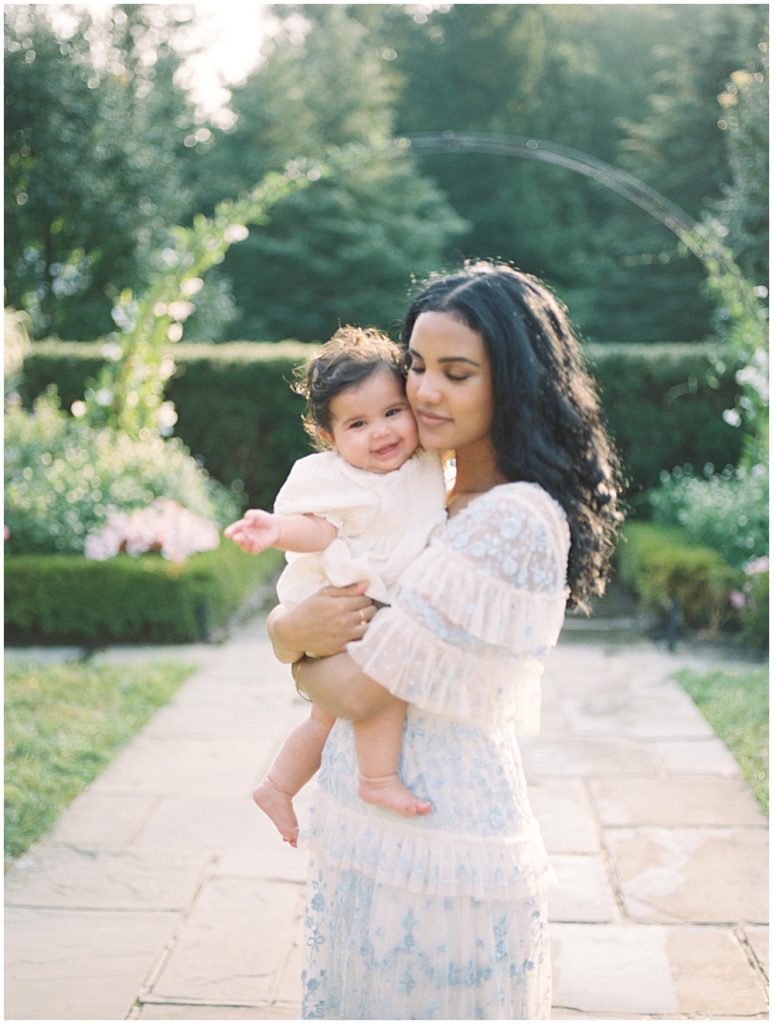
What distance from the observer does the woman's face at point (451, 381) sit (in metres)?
1.53

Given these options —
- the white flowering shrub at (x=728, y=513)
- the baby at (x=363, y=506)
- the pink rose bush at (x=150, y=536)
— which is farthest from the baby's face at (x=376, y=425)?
the white flowering shrub at (x=728, y=513)

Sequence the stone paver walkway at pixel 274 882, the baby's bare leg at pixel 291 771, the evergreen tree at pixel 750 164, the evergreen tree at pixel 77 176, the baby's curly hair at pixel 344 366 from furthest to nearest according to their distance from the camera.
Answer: the evergreen tree at pixel 77 176, the evergreen tree at pixel 750 164, the stone paver walkway at pixel 274 882, the baby's bare leg at pixel 291 771, the baby's curly hair at pixel 344 366

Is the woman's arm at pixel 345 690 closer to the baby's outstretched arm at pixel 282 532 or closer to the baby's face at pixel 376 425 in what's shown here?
the baby's outstretched arm at pixel 282 532

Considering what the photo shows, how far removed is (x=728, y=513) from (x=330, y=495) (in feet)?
19.2

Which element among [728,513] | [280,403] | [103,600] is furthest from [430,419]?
[280,403]

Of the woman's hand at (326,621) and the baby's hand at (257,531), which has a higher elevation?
the baby's hand at (257,531)

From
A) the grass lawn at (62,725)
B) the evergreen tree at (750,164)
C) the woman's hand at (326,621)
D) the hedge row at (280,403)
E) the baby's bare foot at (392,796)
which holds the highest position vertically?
the evergreen tree at (750,164)

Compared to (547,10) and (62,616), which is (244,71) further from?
(62,616)

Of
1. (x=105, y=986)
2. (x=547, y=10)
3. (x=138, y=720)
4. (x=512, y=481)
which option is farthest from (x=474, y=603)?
(x=547, y=10)

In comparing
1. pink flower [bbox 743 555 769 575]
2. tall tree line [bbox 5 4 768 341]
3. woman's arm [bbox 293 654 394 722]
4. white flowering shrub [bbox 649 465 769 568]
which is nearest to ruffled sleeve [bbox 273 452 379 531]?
woman's arm [bbox 293 654 394 722]

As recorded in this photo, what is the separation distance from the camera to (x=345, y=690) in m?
1.56

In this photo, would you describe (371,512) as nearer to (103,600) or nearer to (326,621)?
(326,621)

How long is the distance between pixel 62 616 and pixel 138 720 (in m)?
1.72

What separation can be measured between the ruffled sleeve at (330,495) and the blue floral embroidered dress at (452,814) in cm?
14
